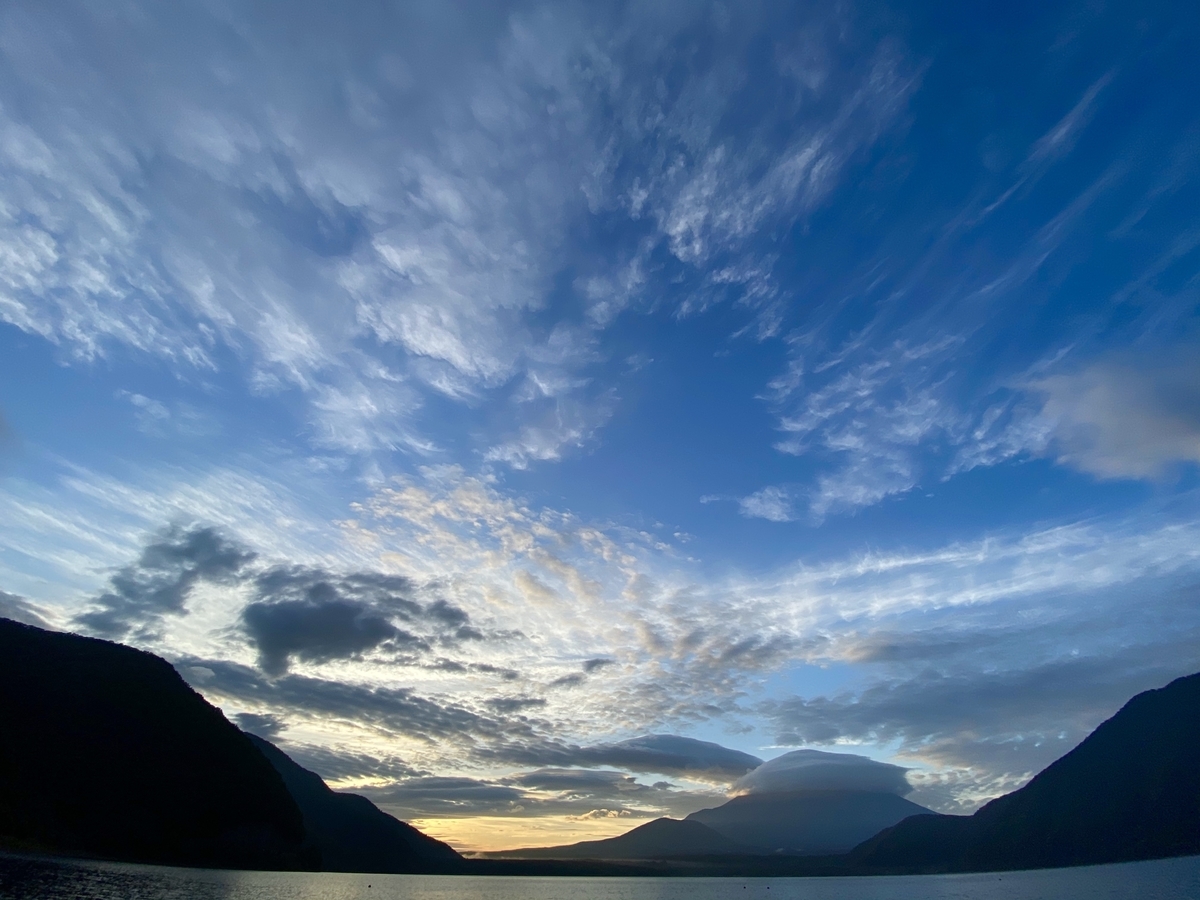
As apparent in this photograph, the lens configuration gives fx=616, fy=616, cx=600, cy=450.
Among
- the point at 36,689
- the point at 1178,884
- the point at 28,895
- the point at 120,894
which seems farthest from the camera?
the point at 36,689

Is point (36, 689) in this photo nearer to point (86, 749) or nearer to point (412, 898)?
point (86, 749)

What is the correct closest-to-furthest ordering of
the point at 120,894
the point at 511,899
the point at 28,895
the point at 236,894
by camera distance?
the point at 28,895
the point at 120,894
the point at 236,894
the point at 511,899

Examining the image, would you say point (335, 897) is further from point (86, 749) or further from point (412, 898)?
point (86, 749)

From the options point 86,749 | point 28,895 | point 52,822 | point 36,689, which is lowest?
point 28,895

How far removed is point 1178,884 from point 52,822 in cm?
29884

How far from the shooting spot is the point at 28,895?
249 feet

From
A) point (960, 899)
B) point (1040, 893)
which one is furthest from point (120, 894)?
point (1040, 893)

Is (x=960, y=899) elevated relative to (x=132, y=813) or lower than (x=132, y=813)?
lower

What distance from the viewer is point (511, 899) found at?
609 feet

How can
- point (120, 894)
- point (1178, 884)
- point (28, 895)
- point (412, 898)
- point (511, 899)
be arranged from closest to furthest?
point (28, 895)
point (120, 894)
point (1178, 884)
point (412, 898)
point (511, 899)

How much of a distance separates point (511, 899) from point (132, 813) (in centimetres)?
12400

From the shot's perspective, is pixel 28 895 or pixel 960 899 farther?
pixel 960 899

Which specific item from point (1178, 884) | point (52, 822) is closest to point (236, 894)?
point (52, 822)

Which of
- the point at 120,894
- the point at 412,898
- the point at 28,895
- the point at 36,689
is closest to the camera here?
the point at 28,895
